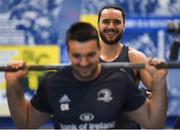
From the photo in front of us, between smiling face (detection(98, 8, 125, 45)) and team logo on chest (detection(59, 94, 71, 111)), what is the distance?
87 cm

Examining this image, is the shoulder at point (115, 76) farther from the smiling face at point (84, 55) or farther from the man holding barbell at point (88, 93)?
the smiling face at point (84, 55)

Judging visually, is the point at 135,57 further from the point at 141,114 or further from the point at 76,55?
the point at 76,55

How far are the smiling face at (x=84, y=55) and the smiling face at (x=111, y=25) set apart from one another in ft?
2.88

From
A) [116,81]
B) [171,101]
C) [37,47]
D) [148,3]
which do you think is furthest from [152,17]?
[116,81]

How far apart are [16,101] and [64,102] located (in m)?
0.24

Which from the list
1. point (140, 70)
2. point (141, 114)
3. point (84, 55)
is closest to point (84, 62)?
point (84, 55)

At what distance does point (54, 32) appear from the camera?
17.6 feet

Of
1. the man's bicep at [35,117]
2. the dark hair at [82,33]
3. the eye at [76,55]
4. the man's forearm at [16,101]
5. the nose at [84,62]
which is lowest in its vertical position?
the man's bicep at [35,117]

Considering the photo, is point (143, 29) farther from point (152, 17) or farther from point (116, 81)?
point (116, 81)

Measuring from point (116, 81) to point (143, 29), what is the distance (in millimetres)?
3253

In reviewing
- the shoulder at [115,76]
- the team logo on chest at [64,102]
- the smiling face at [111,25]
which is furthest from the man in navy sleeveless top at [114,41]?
the team logo on chest at [64,102]

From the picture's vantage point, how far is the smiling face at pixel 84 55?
6.82 feet

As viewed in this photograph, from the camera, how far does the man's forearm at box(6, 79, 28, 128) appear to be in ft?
7.44

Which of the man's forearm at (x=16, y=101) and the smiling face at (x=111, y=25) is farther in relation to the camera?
the smiling face at (x=111, y=25)
